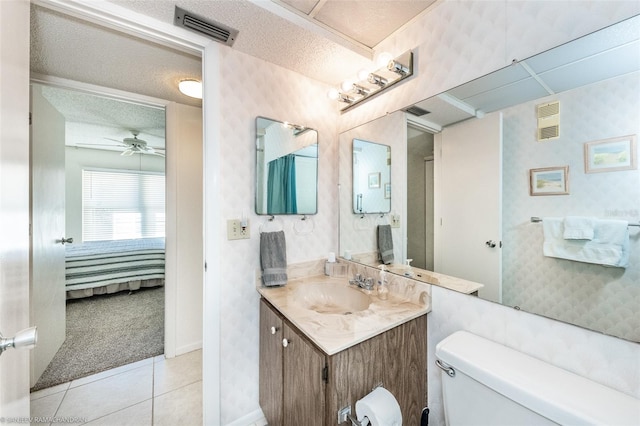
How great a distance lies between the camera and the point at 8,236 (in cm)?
68

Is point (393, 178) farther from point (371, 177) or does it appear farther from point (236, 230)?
point (236, 230)

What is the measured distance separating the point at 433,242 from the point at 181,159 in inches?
86.3

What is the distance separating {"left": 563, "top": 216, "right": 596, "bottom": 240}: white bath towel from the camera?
757 mm

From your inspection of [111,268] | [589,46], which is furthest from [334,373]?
[111,268]

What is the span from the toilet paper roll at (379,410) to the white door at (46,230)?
7.51ft

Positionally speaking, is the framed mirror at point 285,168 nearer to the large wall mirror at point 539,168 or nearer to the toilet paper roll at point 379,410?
the large wall mirror at point 539,168

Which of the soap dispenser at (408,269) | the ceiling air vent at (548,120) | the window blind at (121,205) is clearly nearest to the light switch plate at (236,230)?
the soap dispenser at (408,269)

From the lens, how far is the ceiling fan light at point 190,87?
6.02 feet

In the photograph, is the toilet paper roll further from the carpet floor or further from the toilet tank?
the carpet floor

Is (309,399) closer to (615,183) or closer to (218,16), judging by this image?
(615,183)

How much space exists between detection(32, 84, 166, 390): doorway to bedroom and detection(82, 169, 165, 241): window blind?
0.05ft

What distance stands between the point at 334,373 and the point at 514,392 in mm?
536

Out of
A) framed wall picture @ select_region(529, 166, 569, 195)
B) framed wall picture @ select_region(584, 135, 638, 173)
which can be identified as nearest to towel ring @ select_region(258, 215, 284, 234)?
framed wall picture @ select_region(529, 166, 569, 195)

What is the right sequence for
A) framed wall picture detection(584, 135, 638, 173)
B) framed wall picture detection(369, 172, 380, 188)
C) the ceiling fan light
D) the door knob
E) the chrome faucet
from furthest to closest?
the ceiling fan light < framed wall picture detection(369, 172, 380, 188) < the chrome faucet < framed wall picture detection(584, 135, 638, 173) < the door knob
